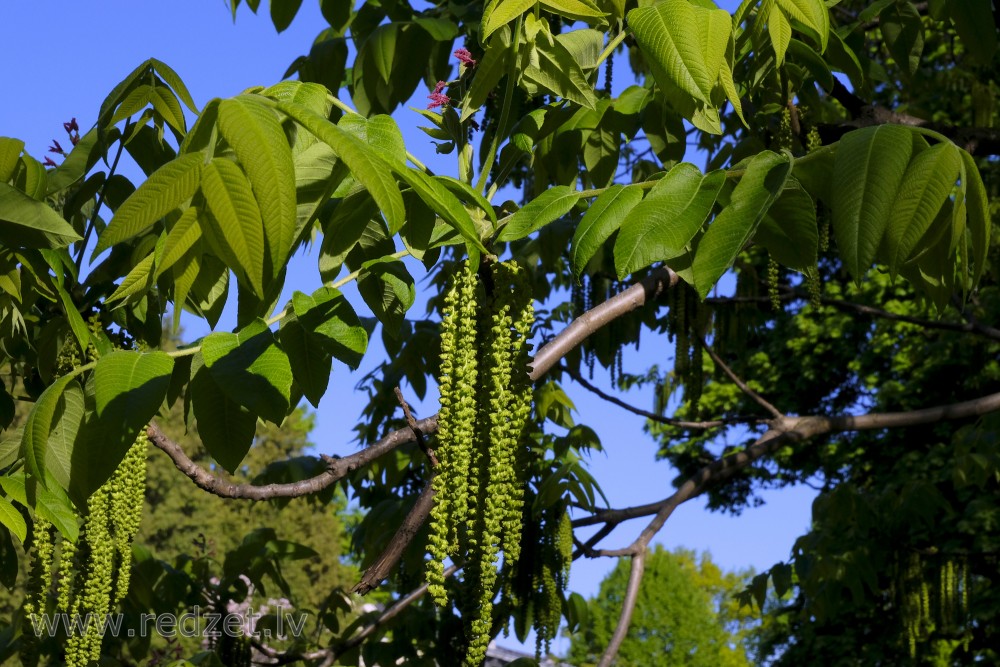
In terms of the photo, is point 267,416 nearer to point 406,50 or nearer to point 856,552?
point 406,50

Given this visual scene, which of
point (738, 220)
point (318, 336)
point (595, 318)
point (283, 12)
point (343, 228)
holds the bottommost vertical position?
point (318, 336)

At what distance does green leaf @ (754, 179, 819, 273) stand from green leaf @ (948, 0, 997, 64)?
67.2 inches

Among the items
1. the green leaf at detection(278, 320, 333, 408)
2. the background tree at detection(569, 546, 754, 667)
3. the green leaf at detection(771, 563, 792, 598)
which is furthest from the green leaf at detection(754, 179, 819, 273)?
the background tree at detection(569, 546, 754, 667)

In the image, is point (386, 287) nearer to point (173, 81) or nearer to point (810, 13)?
point (173, 81)

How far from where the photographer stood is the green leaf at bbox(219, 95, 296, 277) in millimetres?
1527

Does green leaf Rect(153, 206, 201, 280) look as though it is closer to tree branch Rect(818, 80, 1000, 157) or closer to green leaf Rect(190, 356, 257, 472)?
green leaf Rect(190, 356, 257, 472)

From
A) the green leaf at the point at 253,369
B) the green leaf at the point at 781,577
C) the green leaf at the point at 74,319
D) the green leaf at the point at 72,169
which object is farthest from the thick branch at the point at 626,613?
the green leaf at the point at 781,577

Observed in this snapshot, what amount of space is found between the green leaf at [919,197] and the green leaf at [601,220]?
1.55 feet

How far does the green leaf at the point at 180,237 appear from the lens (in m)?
1.66

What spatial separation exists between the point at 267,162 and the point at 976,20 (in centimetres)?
271

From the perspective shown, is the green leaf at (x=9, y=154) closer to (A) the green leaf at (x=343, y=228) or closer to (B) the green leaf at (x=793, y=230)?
(A) the green leaf at (x=343, y=228)

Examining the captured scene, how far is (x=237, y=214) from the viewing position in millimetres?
1564

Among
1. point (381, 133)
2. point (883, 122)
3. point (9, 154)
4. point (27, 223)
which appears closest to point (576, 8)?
point (381, 133)

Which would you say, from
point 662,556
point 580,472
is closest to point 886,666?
point 580,472
